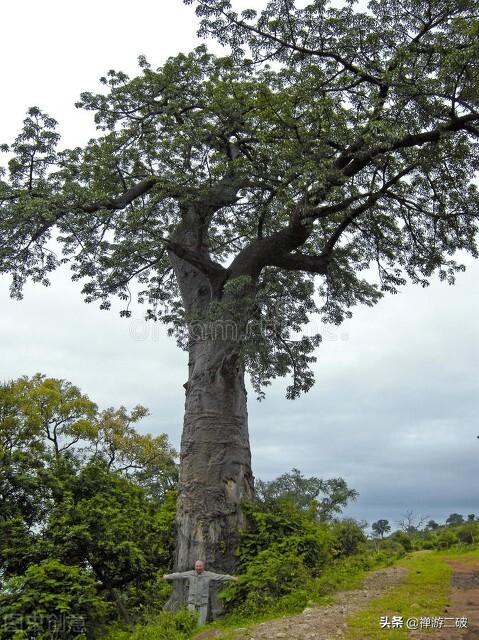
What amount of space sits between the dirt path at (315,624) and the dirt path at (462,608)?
34.2 inches

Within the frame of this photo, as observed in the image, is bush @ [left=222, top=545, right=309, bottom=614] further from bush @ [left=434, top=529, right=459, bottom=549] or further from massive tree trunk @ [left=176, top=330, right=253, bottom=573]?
bush @ [left=434, top=529, right=459, bottom=549]

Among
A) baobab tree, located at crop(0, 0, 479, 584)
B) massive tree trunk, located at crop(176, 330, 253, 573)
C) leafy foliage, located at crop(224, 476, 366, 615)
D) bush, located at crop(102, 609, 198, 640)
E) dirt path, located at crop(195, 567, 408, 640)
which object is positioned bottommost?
bush, located at crop(102, 609, 198, 640)

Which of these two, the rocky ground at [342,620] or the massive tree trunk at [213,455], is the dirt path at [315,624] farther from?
the massive tree trunk at [213,455]

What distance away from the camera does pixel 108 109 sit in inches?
483

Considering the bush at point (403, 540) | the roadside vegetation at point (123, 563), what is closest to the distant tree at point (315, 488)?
the bush at point (403, 540)

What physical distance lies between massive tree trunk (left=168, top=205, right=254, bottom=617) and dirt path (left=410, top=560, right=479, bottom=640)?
3.50 m

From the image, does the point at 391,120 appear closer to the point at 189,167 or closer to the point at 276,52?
the point at 276,52

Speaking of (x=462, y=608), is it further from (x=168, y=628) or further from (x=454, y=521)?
(x=454, y=521)

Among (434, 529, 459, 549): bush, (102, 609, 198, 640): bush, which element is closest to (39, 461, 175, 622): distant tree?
(102, 609, 198, 640): bush

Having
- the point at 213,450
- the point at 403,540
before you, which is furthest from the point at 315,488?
the point at 213,450

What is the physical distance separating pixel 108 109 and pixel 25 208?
403cm

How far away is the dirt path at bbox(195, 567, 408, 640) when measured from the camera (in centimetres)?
580

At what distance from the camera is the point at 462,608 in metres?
6.98

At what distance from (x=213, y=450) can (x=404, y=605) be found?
409 cm
